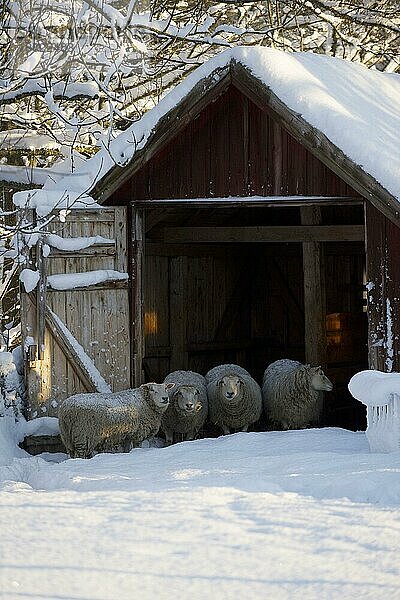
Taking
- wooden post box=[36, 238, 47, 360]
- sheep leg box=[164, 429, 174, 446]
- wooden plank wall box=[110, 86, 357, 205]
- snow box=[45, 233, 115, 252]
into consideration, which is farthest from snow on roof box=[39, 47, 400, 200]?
sheep leg box=[164, 429, 174, 446]

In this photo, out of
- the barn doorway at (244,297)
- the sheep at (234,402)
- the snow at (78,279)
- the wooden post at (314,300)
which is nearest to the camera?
the snow at (78,279)

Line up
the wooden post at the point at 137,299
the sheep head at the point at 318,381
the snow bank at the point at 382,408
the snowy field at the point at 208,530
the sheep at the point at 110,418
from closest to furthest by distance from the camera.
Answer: the snowy field at the point at 208,530
the snow bank at the point at 382,408
the sheep at the point at 110,418
the wooden post at the point at 137,299
the sheep head at the point at 318,381

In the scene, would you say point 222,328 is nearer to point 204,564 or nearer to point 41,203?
point 41,203

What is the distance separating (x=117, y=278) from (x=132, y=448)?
1.91 m

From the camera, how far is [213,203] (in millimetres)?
10781

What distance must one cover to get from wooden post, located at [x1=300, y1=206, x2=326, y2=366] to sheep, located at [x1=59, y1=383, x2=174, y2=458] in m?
3.14

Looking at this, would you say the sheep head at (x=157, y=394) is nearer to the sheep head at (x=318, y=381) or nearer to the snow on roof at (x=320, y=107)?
the sheep head at (x=318, y=381)

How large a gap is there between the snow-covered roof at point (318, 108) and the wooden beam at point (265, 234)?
70.8 inches

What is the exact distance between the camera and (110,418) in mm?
10148

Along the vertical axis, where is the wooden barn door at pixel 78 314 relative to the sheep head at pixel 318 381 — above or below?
above

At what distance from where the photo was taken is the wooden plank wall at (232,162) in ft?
33.4

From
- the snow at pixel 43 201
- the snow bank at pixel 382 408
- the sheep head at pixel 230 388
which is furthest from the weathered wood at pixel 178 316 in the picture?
the snow bank at pixel 382 408

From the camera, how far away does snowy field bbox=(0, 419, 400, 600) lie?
496 centimetres

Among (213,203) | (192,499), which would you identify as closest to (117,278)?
(213,203)
